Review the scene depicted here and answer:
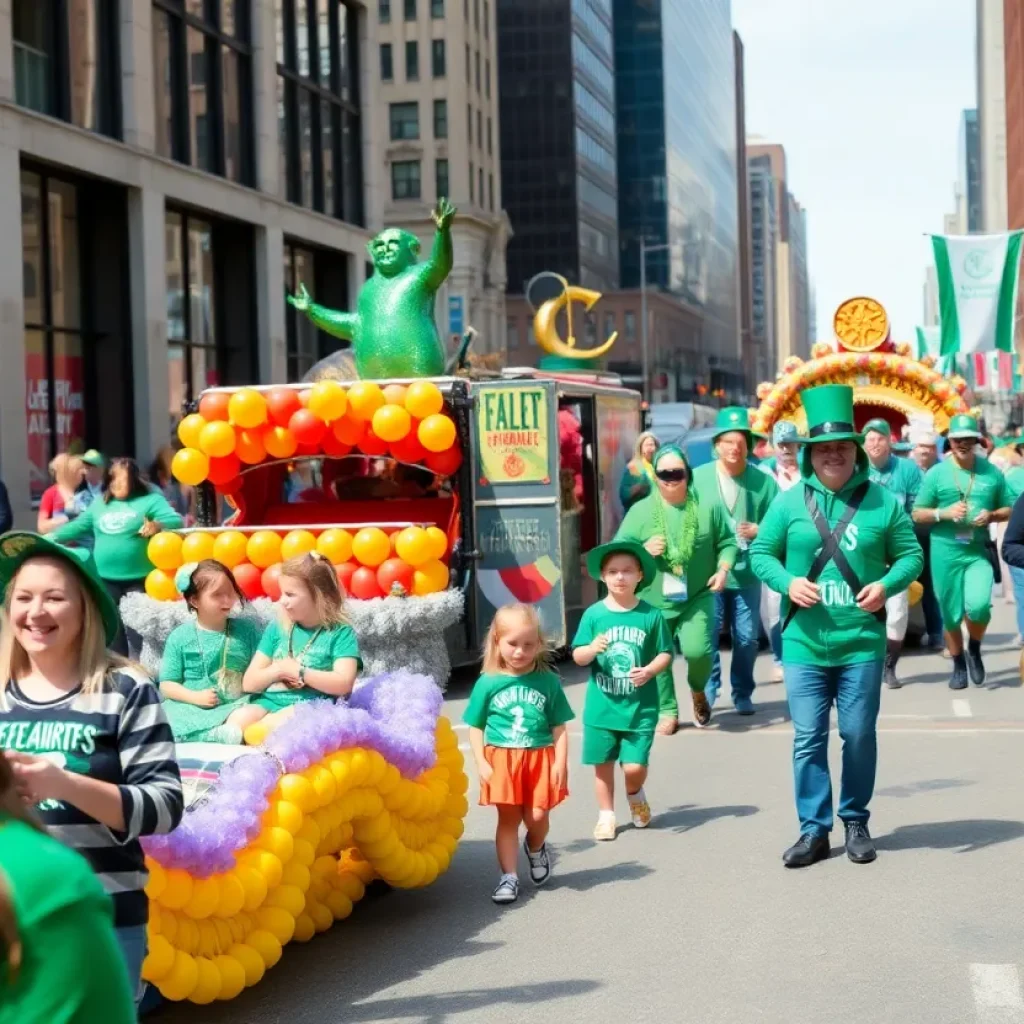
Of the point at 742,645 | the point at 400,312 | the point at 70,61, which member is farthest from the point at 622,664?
the point at 70,61

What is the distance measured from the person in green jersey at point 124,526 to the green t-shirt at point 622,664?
18.2 feet

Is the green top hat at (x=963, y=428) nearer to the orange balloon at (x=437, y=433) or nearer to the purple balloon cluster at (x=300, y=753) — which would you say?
the orange balloon at (x=437, y=433)

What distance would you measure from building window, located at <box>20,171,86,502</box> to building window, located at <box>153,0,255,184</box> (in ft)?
9.40

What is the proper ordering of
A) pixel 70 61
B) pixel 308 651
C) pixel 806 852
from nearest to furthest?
pixel 308 651, pixel 806 852, pixel 70 61

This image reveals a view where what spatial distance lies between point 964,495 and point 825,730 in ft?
18.9

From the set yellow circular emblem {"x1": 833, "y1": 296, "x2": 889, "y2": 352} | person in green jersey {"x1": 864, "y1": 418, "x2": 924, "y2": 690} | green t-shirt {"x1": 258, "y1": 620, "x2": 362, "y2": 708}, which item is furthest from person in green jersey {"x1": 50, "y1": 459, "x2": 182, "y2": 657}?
yellow circular emblem {"x1": 833, "y1": 296, "x2": 889, "y2": 352}

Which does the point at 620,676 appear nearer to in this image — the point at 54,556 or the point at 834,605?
the point at 834,605

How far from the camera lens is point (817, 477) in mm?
7617

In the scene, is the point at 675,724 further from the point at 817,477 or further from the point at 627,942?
the point at 627,942

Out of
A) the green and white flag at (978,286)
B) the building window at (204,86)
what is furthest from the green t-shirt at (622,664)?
the building window at (204,86)

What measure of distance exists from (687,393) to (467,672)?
123276 millimetres

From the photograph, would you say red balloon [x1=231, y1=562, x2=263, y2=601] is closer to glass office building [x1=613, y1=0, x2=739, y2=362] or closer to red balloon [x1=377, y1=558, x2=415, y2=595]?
red balloon [x1=377, y1=558, x2=415, y2=595]

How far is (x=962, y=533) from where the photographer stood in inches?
505

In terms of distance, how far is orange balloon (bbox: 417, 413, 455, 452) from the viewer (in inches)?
486
